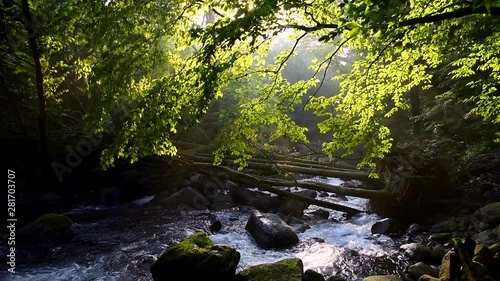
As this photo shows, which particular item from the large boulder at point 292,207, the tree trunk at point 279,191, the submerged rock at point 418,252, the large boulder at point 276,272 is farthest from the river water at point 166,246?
the large boulder at point 276,272

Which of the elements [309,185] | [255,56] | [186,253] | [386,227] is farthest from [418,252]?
[255,56]

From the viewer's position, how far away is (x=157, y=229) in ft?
41.3

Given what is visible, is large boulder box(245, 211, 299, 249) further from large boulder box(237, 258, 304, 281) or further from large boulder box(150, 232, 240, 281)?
large boulder box(150, 232, 240, 281)

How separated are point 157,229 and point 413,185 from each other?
11.2 meters

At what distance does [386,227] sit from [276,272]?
667 cm

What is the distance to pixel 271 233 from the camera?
1106 cm

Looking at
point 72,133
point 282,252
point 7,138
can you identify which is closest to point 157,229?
point 282,252

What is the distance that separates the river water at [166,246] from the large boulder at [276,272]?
180 centimetres

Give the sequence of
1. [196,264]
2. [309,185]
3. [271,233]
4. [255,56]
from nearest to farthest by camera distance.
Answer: [255,56] < [196,264] < [271,233] < [309,185]

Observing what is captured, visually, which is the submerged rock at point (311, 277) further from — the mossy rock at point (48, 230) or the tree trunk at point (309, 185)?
the mossy rock at point (48, 230)

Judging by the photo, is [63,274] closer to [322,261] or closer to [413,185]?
[322,261]

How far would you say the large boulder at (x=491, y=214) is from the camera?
34.3ft

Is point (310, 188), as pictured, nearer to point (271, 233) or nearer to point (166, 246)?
point (271, 233)

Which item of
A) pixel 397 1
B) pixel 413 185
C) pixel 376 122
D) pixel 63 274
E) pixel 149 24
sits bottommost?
pixel 63 274
